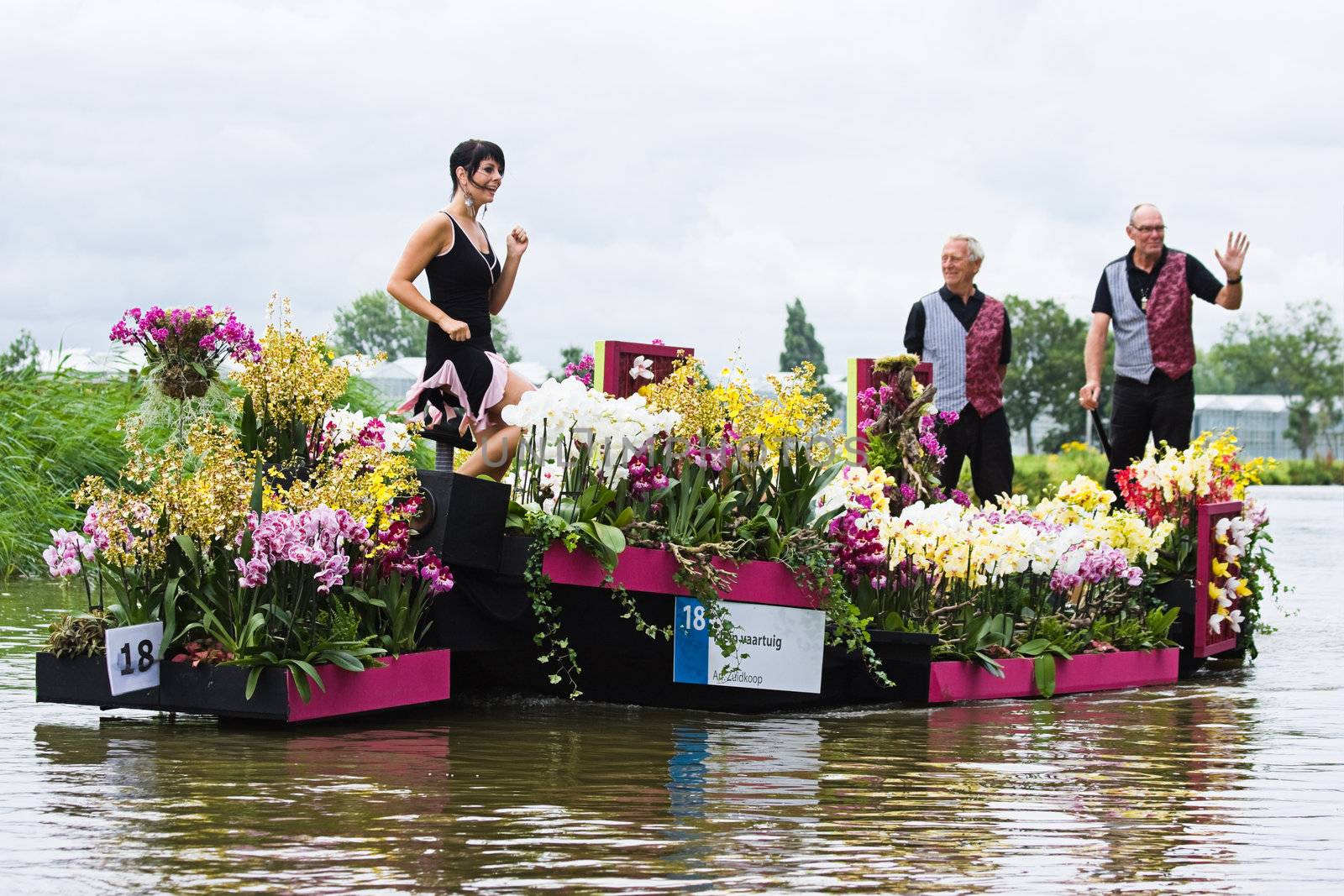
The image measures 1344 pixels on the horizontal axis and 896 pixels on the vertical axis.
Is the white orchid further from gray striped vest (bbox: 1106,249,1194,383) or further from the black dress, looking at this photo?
gray striped vest (bbox: 1106,249,1194,383)

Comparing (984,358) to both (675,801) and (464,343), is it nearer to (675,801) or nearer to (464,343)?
(464,343)

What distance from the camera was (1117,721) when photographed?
6406mm

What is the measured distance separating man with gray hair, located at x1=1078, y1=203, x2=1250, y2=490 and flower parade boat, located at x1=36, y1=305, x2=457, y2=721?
4.85 metres

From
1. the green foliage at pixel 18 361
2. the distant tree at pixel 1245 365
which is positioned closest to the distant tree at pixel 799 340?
the distant tree at pixel 1245 365

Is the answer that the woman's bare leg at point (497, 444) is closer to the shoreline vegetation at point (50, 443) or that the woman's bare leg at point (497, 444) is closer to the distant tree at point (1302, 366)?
the shoreline vegetation at point (50, 443)

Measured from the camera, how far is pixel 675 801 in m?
4.42

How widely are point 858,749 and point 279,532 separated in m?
2.01

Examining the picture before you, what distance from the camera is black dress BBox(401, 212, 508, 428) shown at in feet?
21.9

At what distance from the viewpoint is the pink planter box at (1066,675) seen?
6.77 m

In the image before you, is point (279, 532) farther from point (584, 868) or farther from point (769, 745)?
point (584, 868)

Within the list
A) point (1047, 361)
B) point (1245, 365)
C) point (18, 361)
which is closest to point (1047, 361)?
point (1047, 361)

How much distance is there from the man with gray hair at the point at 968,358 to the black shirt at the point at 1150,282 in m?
0.59

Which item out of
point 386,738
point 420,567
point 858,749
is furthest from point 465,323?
point 858,749

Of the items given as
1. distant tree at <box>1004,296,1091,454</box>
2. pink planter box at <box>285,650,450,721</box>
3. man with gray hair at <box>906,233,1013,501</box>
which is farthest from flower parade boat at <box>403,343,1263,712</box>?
distant tree at <box>1004,296,1091,454</box>
